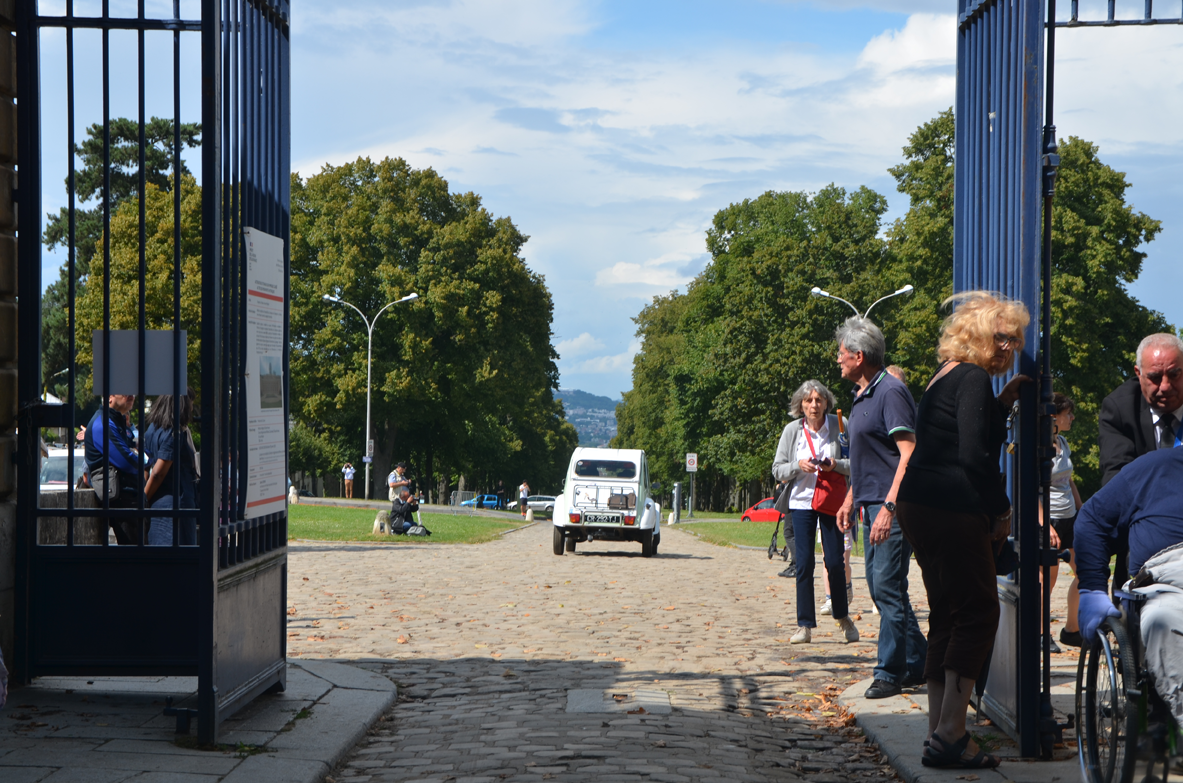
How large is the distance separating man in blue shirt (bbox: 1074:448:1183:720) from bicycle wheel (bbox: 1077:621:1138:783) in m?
0.08

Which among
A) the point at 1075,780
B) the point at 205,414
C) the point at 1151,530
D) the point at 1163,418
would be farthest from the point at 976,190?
the point at 205,414

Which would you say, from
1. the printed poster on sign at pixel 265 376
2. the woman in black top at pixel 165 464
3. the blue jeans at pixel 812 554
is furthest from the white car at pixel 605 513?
the printed poster on sign at pixel 265 376

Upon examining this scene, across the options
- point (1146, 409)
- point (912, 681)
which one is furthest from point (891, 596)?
point (1146, 409)

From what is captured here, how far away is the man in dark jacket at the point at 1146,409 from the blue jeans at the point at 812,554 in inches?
124

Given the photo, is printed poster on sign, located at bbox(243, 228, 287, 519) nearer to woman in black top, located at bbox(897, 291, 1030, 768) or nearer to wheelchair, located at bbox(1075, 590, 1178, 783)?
woman in black top, located at bbox(897, 291, 1030, 768)

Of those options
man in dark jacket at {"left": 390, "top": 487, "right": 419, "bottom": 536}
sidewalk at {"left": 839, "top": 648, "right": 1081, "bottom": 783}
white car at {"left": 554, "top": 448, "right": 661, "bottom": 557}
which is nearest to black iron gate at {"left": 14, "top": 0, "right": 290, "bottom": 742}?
sidewalk at {"left": 839, "top": 648, "right": 1081, "bottom": 783}

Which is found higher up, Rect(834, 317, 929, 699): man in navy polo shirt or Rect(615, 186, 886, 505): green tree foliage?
Rect(615, 186, 886, 505): green tree foliage

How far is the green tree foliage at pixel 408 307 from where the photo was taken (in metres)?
47.8

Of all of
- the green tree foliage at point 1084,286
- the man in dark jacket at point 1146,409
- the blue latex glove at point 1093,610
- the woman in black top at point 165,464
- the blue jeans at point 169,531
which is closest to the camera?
the blue latex glove at point 1093,610

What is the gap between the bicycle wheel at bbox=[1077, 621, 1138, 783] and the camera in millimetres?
3883

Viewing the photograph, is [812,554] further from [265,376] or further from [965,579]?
[265,376]

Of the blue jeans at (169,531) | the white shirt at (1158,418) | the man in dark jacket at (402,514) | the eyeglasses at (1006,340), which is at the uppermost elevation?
the eyeglasses at (1006,340)

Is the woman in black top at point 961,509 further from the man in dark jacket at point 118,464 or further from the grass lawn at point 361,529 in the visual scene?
the grass lawn at point 361,529

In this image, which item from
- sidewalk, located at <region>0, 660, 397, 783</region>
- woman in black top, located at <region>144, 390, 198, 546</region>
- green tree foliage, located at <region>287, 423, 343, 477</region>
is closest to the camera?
sidewalk, located at <region>0, 660, 397, 783</region>
